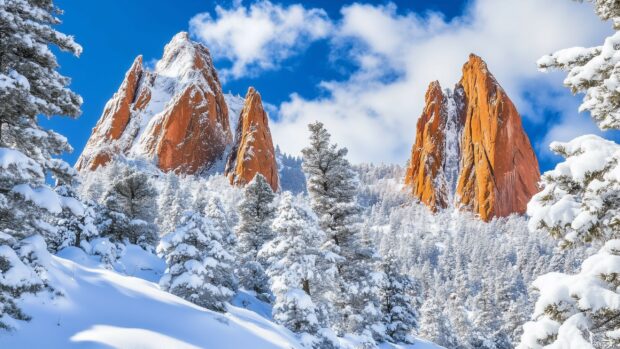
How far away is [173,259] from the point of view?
19984 mm

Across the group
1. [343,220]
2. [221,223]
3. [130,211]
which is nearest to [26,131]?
[343,220]

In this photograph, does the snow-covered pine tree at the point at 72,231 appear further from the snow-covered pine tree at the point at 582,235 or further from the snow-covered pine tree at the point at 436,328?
the snow-covered pine tree at the point at 436,328

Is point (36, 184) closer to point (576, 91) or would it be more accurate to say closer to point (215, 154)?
point (576, 91)

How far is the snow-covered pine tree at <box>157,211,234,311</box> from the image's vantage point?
748 inches

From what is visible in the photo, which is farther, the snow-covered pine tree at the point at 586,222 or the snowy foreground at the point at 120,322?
the snowy foreground at the point at 120,322

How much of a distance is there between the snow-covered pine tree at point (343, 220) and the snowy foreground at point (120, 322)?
307 inches

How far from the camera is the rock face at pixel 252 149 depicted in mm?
165525

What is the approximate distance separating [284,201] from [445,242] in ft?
392

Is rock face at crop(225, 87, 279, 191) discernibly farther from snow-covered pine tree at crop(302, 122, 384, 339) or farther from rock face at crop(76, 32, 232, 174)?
snow-covered pine tree at crop(302, 122, 384, 339)

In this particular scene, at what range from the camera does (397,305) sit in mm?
32562

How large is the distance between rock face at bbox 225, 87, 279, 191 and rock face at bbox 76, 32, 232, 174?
1148 cm

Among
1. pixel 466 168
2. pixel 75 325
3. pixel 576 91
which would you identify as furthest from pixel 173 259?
pixel 466 168

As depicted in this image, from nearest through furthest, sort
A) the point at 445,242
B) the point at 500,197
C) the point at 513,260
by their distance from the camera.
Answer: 1. the point at 513,260
2. the point at 445,242
3. the point at 500,197

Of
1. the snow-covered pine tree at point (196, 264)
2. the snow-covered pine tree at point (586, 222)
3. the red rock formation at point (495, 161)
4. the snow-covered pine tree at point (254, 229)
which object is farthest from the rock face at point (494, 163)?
the snow-covered pine tree at point (586, 222)
